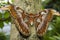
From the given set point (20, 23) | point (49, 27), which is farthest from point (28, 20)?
point (49, 27)

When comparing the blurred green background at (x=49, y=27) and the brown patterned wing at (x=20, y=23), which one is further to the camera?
the blurred green background at (x=49, y=27)

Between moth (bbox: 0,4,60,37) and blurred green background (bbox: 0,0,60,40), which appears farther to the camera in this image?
blurred green background (bbox: 0,0,60,40)

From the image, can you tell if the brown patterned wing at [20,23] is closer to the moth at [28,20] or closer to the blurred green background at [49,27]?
the moth at [28,20]

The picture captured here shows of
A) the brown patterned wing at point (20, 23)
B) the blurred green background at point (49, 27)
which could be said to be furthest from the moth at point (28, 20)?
the blurred green background at point (49, 27)

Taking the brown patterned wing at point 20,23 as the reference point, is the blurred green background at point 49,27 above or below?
below

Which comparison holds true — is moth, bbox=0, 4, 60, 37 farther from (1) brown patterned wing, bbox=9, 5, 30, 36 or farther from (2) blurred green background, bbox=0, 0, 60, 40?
(2) blurred green background, bbox=0, 0, 60, 40

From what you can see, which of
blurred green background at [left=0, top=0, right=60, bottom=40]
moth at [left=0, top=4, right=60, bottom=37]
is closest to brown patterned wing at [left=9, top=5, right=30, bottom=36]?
moth at [left=0, top=4, right=60, bottom=37]

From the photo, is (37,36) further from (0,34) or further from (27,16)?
(0,34)

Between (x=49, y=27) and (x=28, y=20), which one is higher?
(x=28, y=20)

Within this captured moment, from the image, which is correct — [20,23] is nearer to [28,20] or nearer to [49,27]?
[28,20]

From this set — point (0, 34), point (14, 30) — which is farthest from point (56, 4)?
point (14, 30)

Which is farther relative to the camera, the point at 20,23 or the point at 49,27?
the point at 49,27
